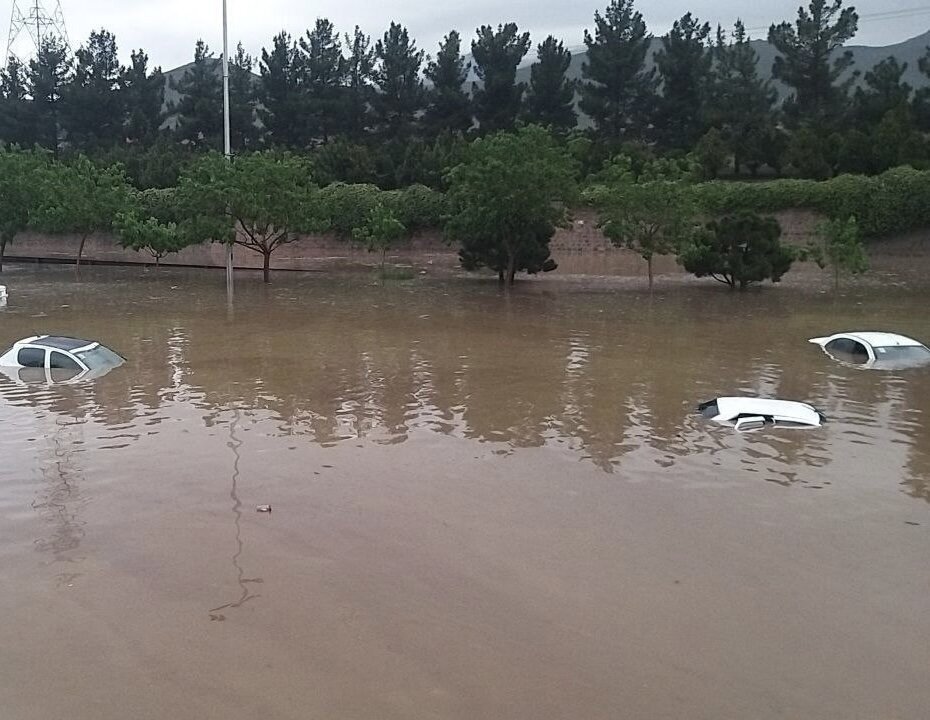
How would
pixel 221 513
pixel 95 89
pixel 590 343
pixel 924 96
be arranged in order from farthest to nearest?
pixel 95 89, pixel 924 96, pixel 590 343, pixel 221 513

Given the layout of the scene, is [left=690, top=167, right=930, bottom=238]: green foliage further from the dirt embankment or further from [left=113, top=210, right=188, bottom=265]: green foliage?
[left=113, top=210, right=188, bottom=265]: green foliage

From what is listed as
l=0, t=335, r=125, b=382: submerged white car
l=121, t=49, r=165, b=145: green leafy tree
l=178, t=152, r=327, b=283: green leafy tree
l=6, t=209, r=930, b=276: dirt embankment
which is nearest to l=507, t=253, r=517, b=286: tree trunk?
l=6, t=209, r=930, b=276: dirt embankment

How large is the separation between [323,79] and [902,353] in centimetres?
5598

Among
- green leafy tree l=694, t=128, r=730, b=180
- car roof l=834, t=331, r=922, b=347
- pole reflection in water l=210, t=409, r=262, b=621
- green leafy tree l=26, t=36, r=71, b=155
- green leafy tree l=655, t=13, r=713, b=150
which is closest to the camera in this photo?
pole reflection in water l=210, t=409, r=262, b=621

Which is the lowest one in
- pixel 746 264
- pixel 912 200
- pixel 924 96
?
pixel 746 264

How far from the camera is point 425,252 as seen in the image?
47.2 m

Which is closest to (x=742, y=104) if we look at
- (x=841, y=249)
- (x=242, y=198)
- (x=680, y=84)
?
(x=680, y=84)

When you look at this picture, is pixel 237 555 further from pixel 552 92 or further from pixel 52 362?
pixel 552 92

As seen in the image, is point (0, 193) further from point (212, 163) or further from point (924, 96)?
point (924, 96)

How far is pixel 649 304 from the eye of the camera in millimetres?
28109

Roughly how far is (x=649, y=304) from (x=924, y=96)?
105 feet

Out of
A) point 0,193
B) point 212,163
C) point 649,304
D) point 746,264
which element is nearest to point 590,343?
point 649,304

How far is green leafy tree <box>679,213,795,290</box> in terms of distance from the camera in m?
31.2

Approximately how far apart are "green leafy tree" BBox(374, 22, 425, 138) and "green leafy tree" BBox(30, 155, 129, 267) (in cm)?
2576
